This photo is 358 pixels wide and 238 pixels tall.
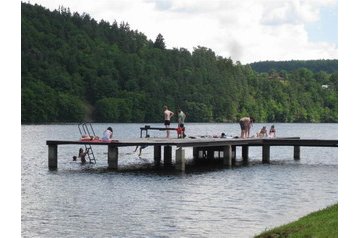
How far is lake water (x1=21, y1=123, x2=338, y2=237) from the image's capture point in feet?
70.2

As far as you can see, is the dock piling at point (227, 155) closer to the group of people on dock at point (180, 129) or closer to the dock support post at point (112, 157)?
the group of people on dock at point (180, 129)

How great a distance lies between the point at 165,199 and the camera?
28125mm

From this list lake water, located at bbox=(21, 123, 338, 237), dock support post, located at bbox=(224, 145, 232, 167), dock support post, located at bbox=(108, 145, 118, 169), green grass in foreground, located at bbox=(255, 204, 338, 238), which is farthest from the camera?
dock support post, located at bbox=(224, 145, 232, 167)

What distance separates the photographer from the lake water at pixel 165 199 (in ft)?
70.2

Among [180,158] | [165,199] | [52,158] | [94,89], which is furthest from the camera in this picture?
[94,89]

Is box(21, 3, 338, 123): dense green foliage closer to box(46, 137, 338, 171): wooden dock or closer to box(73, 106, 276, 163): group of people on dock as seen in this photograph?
box(73, 106, 276, 163): group of people on dock

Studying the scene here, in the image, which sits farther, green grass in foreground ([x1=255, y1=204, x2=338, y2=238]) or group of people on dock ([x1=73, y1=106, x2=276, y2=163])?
group of people on dock ([x1=73, y1=106, x2=276, y2=163])

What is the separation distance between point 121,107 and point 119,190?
146344mm

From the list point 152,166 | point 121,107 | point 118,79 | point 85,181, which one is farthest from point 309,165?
point 118,79

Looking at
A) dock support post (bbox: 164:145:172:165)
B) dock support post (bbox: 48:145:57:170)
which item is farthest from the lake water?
dock support post (bbox: 164:145:172:165)

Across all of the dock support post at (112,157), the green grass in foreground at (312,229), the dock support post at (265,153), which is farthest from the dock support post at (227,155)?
the green grass in foreground at (312,229)

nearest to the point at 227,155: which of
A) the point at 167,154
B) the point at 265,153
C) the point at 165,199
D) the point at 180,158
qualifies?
the point at 167,154

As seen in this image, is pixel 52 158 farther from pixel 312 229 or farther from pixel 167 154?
pixel 312 229
